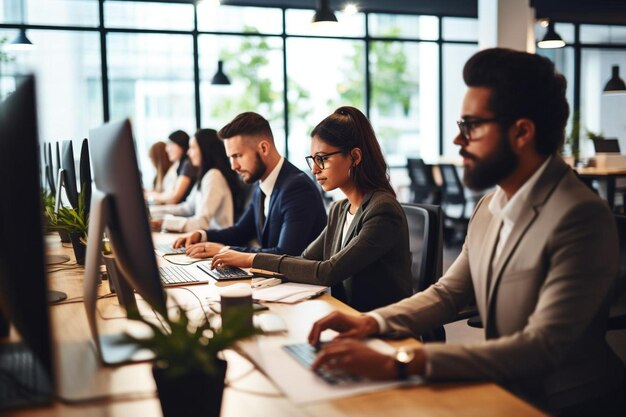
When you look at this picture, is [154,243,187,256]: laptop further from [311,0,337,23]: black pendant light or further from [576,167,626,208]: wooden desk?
[576,167,626,208]: wooden desk

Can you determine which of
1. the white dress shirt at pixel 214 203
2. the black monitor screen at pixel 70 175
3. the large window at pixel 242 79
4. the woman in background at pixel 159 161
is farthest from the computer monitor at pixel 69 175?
the large window at pixel 242 79

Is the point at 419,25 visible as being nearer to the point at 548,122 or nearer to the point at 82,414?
the point at 548,122

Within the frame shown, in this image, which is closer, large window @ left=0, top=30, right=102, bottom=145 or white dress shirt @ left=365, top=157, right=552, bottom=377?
white dress shirt @ left=365, top=157, right=552, bottom=377

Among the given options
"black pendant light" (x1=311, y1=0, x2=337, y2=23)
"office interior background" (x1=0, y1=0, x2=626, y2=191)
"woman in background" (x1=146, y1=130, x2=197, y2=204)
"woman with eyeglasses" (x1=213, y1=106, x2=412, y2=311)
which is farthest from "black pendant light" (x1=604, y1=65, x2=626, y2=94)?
"woman with eyeglasses" (x1=213, y1=106, x2=412, y2=311)

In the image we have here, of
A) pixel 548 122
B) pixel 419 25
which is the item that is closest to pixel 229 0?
pixel 419 25

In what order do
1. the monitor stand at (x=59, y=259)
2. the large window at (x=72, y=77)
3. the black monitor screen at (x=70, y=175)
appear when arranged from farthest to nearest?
the large window at (x=72, y=77) < the monitor stand at (x=59, y=259) < the black monitor screen at (x=70, y=175)

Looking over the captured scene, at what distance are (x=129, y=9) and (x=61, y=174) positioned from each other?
601 centimetres

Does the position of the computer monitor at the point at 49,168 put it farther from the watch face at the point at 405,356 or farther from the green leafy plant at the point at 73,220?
the watch face at the point at 405,356

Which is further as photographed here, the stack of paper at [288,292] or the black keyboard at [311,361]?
the stack of paper at [288,292]

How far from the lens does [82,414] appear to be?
46.4 inches

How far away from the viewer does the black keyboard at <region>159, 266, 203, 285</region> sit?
2291 millimetres

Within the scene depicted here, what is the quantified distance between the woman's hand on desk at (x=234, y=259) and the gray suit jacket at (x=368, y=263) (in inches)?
4.2

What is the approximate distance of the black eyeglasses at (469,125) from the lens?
1.49 m

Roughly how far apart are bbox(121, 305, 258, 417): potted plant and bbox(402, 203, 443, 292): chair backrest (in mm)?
1287
